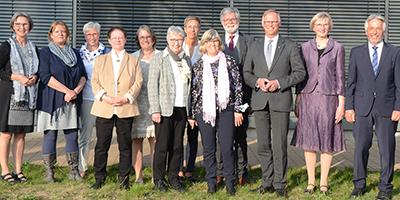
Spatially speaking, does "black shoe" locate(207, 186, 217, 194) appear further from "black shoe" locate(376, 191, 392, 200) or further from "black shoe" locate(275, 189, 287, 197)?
"black shoe" locate(376, 191, 392, 200)

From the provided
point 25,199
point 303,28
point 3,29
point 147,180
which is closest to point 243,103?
point 147,180

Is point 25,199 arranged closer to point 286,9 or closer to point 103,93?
point 103,93

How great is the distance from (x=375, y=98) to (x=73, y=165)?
3.62 metres

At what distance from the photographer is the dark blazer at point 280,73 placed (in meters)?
4.45

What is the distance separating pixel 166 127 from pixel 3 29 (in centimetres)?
530

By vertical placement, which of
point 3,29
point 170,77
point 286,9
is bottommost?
point 170,77

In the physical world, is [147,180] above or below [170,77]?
below

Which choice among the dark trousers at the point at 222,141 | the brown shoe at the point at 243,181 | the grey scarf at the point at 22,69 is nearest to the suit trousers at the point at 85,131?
the grey scarf at the point at 22,69

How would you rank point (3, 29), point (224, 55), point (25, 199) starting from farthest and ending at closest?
point (3, 29) → point (224, 55) → point (25, 199)

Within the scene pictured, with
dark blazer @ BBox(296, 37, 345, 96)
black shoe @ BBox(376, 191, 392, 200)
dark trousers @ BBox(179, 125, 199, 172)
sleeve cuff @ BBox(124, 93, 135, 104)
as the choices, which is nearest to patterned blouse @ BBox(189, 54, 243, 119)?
dark trousers @ BBox(179, 125, 199, 172)

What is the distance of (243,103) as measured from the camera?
499 centimetres

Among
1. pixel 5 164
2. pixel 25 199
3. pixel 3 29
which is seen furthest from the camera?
pixel 3 29

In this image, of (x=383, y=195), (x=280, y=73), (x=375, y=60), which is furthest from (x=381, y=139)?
(x=280, y=73)

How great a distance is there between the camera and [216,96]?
4.55 meters
